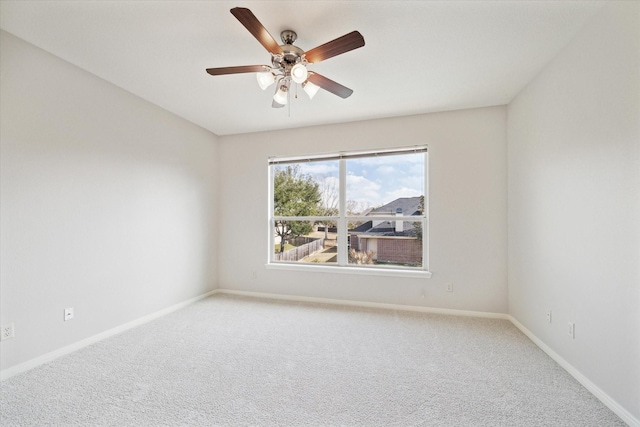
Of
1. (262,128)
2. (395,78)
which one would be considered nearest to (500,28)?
(395,78)

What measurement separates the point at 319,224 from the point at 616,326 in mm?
3057

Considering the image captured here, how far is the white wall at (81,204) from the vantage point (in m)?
2.11

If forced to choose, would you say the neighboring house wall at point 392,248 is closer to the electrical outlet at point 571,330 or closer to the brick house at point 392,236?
the brick house at point 392,236

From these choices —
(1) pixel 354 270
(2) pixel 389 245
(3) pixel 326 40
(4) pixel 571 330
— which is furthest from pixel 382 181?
(4) pixel 571 330

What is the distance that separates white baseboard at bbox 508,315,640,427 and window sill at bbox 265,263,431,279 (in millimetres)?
1228

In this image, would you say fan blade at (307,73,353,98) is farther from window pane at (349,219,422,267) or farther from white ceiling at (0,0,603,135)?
window pane at (349,219,422,267)

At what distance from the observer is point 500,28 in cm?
194

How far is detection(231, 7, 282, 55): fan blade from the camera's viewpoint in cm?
144

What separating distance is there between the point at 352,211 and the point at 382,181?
1.92ft

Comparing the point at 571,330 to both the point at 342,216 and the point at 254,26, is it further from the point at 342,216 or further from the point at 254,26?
the point at 254,26

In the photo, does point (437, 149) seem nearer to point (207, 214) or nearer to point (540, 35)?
point (540, 35)

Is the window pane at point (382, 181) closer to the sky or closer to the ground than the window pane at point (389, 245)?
closer to the sky

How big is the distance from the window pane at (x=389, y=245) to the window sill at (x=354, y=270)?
135mm

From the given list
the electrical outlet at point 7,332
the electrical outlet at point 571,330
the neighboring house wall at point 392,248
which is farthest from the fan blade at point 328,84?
the electrical outlet at point 7,332
